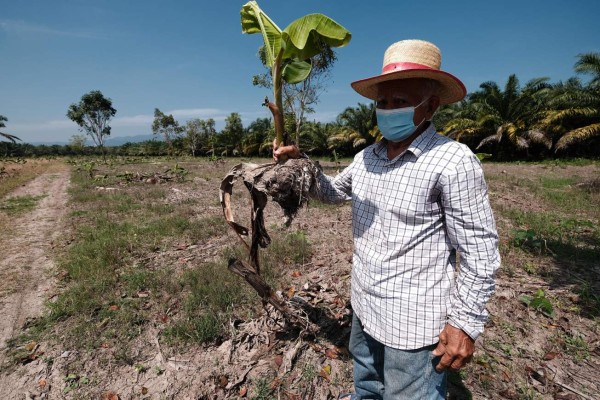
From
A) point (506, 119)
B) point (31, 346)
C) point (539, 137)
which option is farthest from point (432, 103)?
point (506, 119)

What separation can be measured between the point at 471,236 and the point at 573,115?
84.0 feet

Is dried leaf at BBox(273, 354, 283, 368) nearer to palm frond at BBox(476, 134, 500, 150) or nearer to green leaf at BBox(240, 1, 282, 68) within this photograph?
green leaf at BBox(240, 1, 282, 68)

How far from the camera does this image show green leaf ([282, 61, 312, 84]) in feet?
8.32

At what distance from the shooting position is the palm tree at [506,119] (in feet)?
71.6

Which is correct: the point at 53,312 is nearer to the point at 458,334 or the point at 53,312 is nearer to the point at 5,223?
the point at 458,334

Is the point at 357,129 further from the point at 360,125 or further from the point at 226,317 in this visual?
the point at 226,317

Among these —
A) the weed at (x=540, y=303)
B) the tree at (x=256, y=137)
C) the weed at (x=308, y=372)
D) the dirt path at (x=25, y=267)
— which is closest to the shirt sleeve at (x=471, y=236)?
the weed at (x=308, y=372)

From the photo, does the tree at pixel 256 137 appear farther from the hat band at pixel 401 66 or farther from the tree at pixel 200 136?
the hat band at pixel 401 66

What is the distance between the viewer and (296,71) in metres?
2.56

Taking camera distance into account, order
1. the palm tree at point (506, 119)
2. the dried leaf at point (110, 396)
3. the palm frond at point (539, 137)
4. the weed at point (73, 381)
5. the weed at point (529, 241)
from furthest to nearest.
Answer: the palm tree at point (506, 119), the palm frond at point (539, 137), the weed at point (529, 241), the weed at point (73, 381), the dried leaf at point (110, 396)

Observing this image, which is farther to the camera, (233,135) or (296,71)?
(233,135)

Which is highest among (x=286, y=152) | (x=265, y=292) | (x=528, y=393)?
(x=286, y=152)

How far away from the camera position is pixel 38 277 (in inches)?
196

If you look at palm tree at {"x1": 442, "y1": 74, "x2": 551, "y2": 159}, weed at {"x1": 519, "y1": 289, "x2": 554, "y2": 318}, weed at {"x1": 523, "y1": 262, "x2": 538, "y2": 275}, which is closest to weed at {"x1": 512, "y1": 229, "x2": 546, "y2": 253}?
weed at {"x1": 523, "y1": 262, "x2": 538, "y2": 275}
